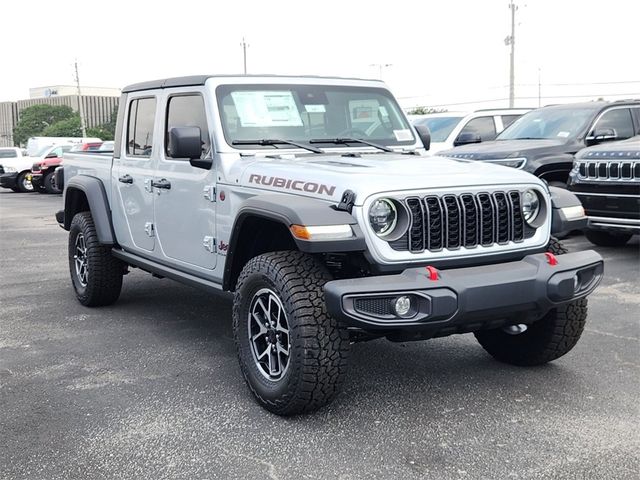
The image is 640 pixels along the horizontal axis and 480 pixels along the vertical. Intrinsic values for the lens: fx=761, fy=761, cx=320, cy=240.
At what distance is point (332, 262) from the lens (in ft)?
14.1

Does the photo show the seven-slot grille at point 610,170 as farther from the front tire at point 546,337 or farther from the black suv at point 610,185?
the front tire at point 546,337

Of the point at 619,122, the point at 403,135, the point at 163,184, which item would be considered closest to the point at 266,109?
the point at 163,184

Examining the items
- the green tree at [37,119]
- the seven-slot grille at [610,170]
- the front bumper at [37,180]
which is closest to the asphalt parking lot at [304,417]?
the seven-slot grille at [610,170]

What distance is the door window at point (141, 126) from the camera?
232 inches

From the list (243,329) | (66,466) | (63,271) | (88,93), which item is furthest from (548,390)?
(88,93)

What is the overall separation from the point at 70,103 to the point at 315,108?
147774 mm

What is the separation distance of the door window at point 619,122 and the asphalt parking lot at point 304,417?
483 cm

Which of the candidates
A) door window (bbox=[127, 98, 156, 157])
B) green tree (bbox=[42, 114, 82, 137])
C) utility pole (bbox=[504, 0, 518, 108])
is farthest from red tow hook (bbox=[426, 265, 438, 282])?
green tree (bbox=[42, 114, 82, 137])

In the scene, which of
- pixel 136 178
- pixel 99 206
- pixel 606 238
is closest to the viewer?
pixel 136 178

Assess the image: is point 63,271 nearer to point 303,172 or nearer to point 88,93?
point 303,172

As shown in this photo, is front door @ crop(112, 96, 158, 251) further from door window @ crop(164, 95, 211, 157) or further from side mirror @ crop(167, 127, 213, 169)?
side mirror @ crop(167, 127, 213, 169)

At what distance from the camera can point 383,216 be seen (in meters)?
3.93

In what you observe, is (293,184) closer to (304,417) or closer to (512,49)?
(304,417)

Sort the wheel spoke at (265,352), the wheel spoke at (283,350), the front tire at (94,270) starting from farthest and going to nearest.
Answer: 1. the front tire at (94,270)
2. the wheel spoke at (265,352)
3. the wheel spoke at (283,350)
